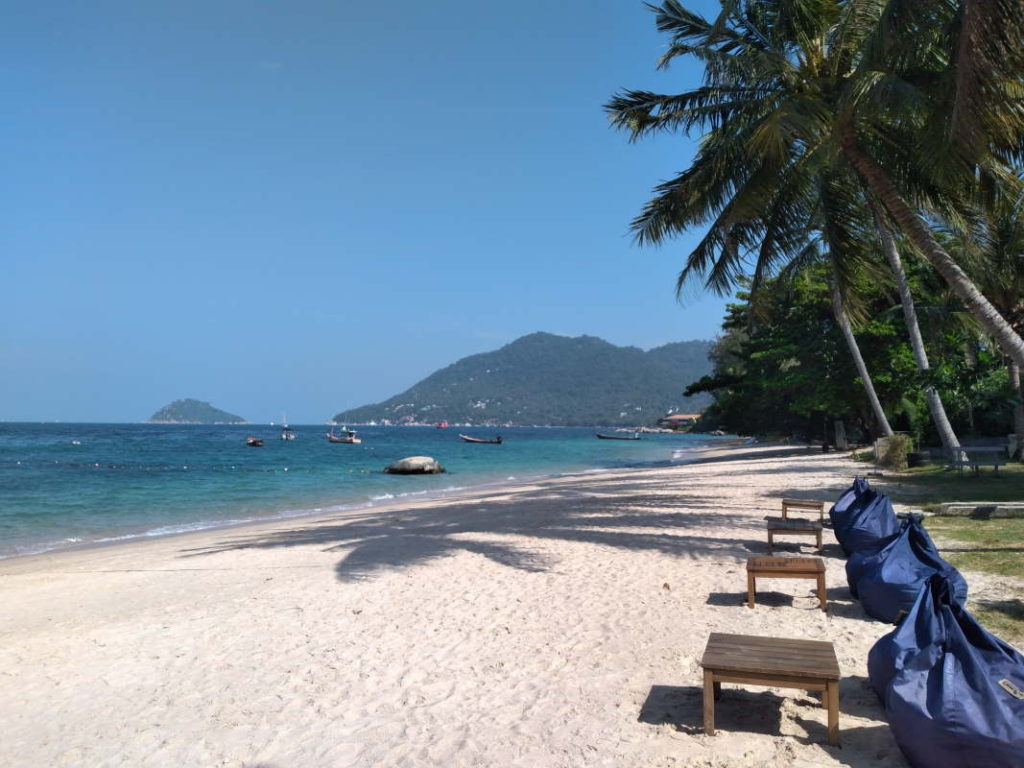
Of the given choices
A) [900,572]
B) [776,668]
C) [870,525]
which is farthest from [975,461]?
[776,668]

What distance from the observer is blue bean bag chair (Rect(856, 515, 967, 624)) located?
19.1ft

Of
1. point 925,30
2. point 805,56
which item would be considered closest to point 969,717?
point 925,30

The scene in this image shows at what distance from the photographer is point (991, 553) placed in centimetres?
830

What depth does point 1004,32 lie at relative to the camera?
6668 millimetres

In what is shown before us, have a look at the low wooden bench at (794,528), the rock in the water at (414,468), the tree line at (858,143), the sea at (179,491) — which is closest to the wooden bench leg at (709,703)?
the low wooden bench at (794,528)

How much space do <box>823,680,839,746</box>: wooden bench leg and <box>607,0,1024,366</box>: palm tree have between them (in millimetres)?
6555

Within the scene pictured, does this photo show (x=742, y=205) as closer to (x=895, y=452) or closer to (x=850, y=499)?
(x=850, y=499)

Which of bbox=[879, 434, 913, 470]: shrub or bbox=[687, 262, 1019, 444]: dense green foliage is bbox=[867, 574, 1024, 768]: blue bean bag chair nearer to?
bbox=[687, 262, 1019, 444]: dense green foliage

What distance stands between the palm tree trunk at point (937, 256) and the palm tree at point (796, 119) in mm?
17

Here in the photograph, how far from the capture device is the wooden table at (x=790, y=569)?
652 centimetres

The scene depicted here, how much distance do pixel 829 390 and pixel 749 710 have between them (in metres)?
25.0

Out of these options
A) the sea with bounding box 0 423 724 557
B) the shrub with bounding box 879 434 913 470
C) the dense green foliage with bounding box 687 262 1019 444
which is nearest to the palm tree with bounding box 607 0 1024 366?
the dense green foliage with bounding box 687 262 1019 444

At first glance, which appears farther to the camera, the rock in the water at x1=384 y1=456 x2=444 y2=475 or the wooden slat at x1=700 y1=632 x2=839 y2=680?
the rock in the water at x1=384 y1=456 x2=444 y2=475

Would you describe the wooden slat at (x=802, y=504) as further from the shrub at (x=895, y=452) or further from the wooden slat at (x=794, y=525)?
the shrub at (x=895, y=452)
